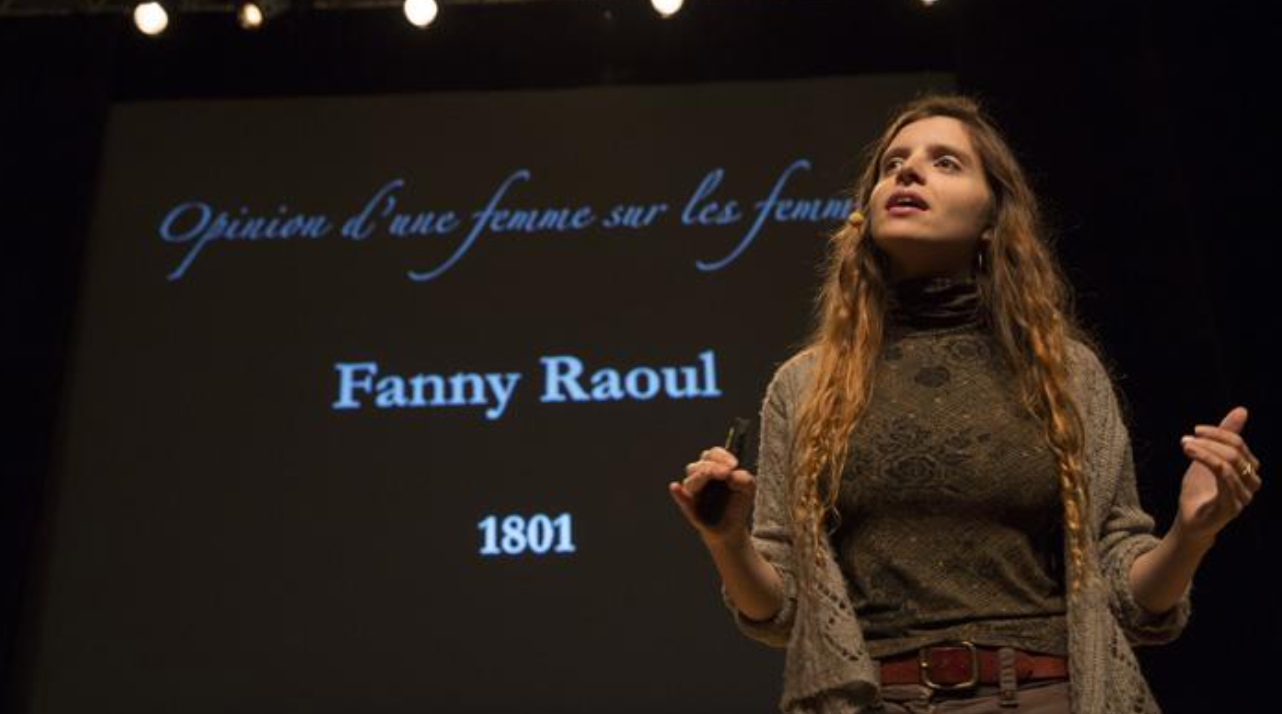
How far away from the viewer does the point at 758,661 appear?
3629 millimetres

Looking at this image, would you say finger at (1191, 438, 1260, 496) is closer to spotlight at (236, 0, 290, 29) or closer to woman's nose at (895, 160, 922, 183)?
woman's nose at (895, 160, 922, 183)

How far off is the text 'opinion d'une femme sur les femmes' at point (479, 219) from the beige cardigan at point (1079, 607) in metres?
2.34

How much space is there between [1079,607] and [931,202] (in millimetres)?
519

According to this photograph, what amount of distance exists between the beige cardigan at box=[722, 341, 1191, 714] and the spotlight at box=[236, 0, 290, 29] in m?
2.90

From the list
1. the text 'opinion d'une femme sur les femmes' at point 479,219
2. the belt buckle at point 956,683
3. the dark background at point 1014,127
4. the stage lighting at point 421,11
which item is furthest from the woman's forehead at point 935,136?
the stage lighting at point 421,11

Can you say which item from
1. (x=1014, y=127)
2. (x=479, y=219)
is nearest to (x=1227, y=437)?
(x=1014, y=127)

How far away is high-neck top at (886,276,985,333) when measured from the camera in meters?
1.76

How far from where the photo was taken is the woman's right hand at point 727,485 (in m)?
1.45

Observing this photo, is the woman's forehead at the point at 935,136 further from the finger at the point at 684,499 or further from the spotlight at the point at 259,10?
the spotlight at the point at 259,10

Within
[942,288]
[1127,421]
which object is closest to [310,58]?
[1127,421]

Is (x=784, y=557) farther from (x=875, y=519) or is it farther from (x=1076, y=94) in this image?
(x=1076, y=94)

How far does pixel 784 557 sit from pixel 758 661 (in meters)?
2.03

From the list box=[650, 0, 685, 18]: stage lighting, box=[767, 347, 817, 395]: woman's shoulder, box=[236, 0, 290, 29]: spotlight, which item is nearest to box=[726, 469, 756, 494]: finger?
box=[767, 347, 817, 395]: woman's shoulder

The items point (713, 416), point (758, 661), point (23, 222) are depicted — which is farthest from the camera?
point (23, 222)
